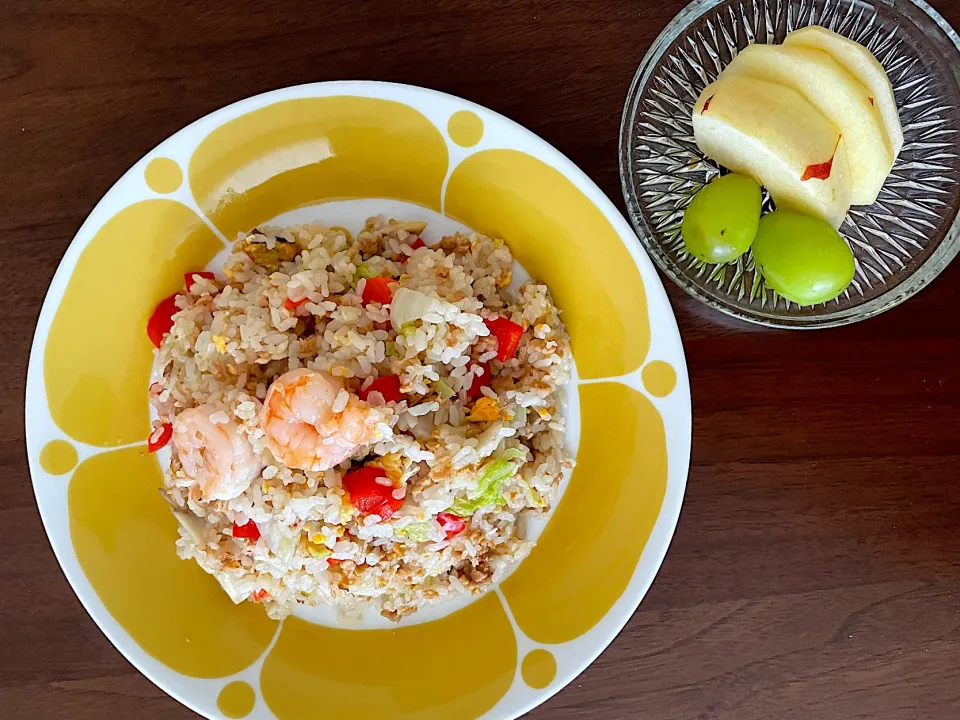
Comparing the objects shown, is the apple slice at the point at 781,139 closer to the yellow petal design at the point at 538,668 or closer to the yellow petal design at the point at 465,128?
the yellow petal design at the point at 465,128

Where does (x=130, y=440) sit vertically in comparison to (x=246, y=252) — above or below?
below

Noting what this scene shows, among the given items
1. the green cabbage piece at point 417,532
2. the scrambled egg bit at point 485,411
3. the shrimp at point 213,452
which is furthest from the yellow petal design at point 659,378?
the shrimp at point 213,452

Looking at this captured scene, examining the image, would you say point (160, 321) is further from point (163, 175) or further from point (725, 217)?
point (725, 217)

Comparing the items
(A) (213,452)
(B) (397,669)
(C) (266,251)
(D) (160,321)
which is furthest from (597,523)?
(D) (160,321)

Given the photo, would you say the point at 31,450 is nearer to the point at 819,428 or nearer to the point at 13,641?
the point at 13,641

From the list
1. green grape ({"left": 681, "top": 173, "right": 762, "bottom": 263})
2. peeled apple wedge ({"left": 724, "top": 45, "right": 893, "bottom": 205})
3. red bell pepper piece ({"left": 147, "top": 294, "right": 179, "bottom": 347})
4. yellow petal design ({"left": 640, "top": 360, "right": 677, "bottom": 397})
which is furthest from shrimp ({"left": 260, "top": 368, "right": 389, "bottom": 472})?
peeled apple wedge ({"left": 724, "top": 45, "right": 893, "bottom": 205})

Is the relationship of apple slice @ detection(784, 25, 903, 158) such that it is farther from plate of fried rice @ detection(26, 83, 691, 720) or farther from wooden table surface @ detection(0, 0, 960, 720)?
plate of fried rice @ detection(26, 83, 691, 720)

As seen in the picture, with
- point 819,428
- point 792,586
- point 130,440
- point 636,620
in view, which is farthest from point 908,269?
point 130,440
